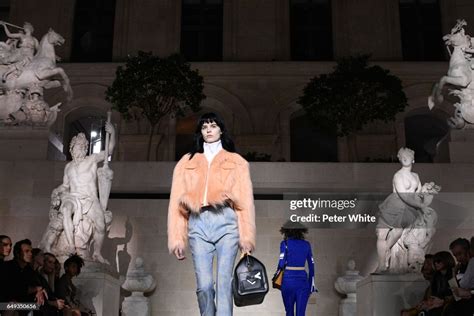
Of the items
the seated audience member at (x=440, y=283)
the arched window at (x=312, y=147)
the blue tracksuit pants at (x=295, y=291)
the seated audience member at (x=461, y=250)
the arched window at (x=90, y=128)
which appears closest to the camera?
the seated audience member at (x=461, y=250)

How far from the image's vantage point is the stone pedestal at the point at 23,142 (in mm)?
15594

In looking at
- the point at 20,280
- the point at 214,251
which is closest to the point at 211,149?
the point at 214,251

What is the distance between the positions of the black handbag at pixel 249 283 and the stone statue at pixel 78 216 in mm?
6903

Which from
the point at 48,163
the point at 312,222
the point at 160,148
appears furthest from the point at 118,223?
the point at 160,148

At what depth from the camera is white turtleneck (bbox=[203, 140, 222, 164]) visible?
5583 mm

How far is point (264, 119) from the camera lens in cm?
2514

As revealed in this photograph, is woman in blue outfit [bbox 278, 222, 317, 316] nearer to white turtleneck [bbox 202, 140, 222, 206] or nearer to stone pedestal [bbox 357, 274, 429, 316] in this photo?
stone pedestal [bbox 357, 274, 429, 316]

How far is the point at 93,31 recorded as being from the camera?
27484 mm

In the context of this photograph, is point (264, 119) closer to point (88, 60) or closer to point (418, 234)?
point (88, 60)

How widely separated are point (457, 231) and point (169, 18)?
16190 millimetres

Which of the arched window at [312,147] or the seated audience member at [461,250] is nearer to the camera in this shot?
the seated audience member at [461,250]

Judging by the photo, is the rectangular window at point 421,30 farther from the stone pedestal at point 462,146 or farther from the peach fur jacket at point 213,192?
the peach fur jacket at point 213,192

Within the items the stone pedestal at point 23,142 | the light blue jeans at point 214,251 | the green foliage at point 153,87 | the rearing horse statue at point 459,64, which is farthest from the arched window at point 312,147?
the light blue jeans at point 214,251

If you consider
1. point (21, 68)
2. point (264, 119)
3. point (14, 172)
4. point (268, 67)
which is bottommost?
point (14, 172)
